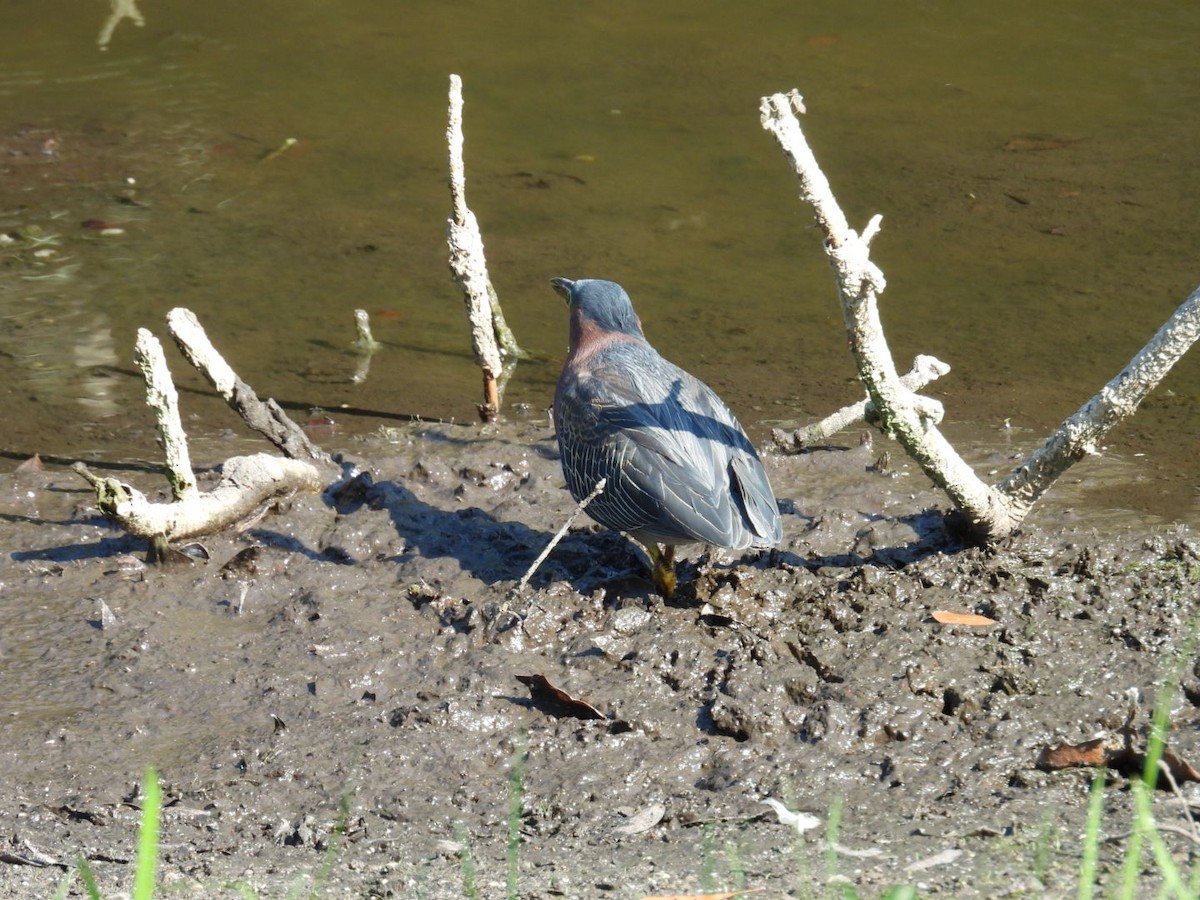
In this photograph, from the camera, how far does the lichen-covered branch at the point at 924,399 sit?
3.23 meters

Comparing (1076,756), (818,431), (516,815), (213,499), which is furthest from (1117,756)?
(213,499)

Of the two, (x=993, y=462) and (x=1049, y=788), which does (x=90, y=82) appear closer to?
(x=993, y=462)

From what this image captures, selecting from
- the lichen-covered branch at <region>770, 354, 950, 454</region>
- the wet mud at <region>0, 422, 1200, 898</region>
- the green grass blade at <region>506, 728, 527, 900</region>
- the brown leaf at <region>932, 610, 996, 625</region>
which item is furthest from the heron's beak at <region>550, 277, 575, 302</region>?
the green grass blade at <region>506, 728, 527, 900</region>

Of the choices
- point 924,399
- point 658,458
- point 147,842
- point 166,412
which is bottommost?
point 166,412

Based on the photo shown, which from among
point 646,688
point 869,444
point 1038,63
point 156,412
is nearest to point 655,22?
point 1038,63

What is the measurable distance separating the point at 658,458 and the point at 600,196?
4777mm

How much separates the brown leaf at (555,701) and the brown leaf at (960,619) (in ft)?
3.49

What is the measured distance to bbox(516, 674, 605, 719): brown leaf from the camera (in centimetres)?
370

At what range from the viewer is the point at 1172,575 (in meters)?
4.09

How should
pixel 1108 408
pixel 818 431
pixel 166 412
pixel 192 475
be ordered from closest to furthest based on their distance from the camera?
pixel 1108 408, pixel 166 412, pixel 192 475, pixel 818 431

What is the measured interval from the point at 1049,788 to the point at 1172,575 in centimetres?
116

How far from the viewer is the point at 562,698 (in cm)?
374

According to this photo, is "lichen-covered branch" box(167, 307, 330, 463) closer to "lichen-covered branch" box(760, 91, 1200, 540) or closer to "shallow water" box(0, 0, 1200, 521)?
"shallow water" box(0, 0, 1200, 521)

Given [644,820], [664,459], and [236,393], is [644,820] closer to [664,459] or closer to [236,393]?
[664,459]
